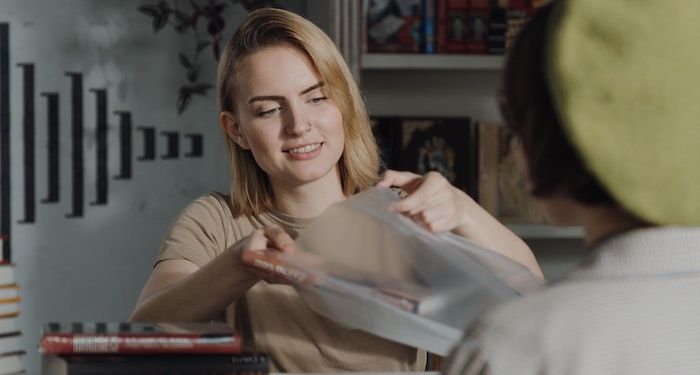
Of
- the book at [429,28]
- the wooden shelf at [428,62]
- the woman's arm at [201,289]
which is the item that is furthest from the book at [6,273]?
the book at [429,28]

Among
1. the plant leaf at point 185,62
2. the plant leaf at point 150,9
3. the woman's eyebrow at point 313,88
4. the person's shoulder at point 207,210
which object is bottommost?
the person's shoulder at point 207,210

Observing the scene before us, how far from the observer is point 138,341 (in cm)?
115

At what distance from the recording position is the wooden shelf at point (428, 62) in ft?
9.66

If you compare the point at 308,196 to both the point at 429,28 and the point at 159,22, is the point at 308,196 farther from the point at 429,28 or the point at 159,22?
the point at 159,22

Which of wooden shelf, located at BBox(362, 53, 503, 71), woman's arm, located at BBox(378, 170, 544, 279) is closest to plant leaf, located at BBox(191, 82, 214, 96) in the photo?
wooden shelf, located at BBox(362, 53, 503, 71)

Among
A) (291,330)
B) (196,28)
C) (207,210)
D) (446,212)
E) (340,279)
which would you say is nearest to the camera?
(340,279)

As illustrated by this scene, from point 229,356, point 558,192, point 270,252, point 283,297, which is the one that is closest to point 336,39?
point 283,297

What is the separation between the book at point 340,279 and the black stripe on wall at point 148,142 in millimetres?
2022

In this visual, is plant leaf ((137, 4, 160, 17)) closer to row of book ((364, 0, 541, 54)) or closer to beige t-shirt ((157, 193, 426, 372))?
row of book ((364, 0, 541, 54))

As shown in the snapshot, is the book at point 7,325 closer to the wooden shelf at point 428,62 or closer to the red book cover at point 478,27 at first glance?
the wooden shelf at point 428,62

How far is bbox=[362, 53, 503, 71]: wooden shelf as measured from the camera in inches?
116

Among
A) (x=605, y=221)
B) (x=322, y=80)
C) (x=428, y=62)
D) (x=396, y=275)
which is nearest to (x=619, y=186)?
(x=605, y=221)

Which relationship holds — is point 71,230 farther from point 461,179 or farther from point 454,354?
point 454,354

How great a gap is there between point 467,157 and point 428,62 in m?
0.29
